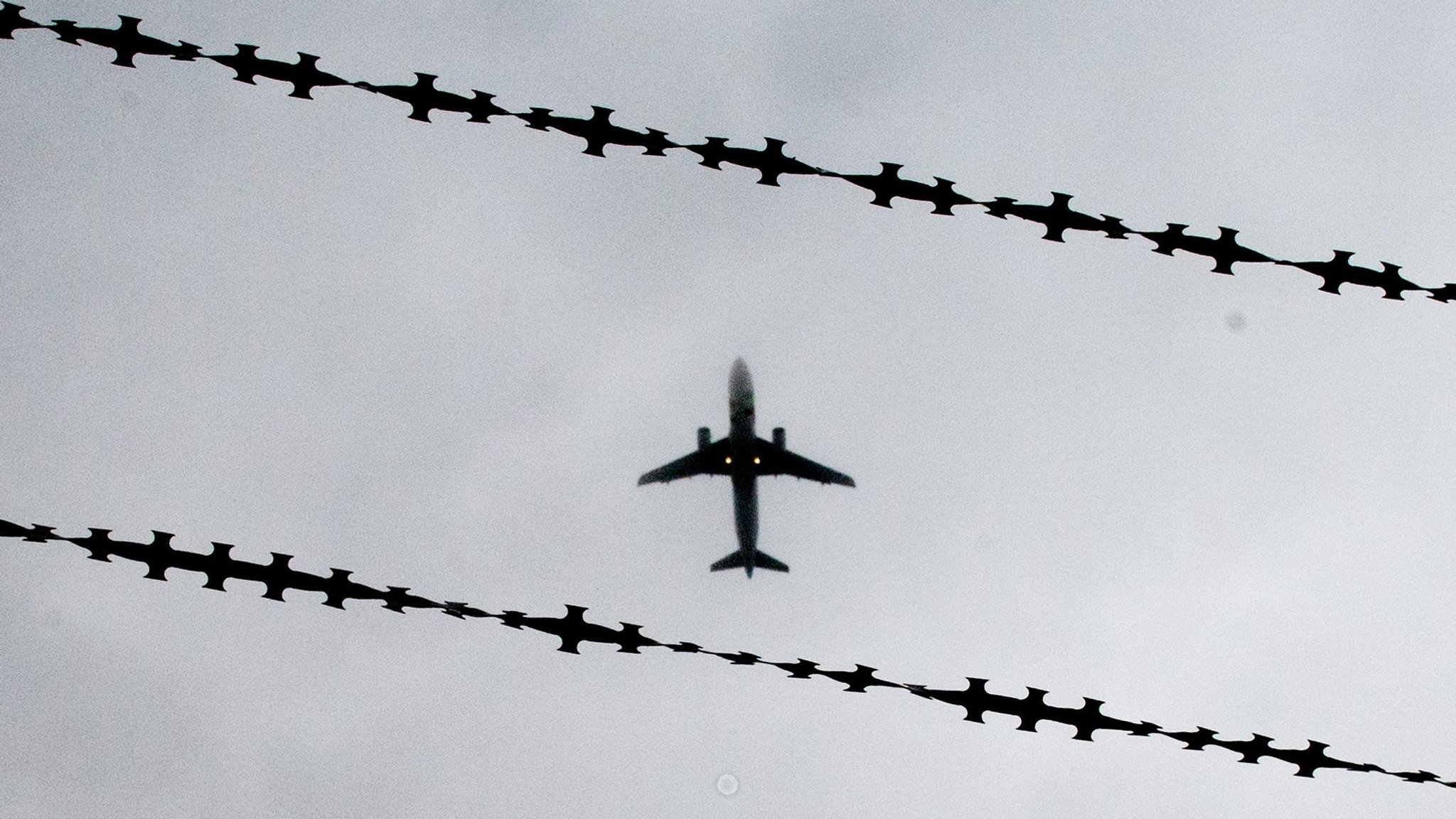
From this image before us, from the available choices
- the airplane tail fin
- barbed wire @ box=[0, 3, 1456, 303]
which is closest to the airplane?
the airplane tail fin

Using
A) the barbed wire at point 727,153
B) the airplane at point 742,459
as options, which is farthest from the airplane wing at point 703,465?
the barbed wire at point 727,153

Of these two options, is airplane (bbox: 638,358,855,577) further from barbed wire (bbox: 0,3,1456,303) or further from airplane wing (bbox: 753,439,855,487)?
barbed wire (bbox: 0,3,1456,303)

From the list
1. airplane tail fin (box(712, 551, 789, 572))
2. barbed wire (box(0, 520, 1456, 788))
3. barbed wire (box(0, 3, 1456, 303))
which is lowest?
barbed wire (box(0, 520, 1456, 788))

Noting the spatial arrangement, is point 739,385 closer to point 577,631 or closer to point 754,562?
point 754,562

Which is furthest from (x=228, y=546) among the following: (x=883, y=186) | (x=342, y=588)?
(x=883, y=186)

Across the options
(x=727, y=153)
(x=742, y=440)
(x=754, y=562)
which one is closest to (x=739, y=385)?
(x=742, y=440)

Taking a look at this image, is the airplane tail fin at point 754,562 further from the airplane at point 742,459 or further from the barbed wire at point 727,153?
the barbed wire at point 727,153
